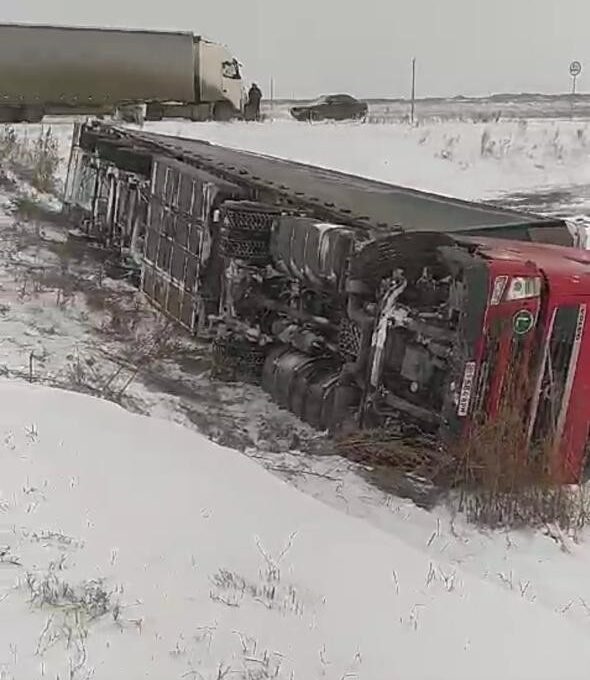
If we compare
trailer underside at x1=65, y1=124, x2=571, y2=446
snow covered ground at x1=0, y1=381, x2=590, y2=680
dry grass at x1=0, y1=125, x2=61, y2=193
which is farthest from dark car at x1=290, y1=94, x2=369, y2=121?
snow covered ground at x1=0, y1=381, x2=590, y2=680

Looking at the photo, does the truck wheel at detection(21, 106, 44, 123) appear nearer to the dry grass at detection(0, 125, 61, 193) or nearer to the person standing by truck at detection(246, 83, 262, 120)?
the person standing by truck at detection(246, 83, 262, 120)

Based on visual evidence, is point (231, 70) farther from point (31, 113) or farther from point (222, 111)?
point (31, 113)

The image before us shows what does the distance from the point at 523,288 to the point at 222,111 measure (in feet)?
80.4

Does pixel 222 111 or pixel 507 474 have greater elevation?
pixel 507 474

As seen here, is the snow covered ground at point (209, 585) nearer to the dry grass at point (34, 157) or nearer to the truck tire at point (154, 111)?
the dry grass at point (34, 157)

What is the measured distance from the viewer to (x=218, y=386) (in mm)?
7609

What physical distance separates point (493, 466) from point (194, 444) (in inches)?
54.1

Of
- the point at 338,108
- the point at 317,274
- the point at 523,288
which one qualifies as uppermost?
the point at 523,288

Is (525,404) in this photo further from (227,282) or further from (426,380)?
(227,282)

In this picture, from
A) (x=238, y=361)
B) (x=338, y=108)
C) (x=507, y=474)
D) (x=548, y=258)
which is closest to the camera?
(x=507, y=474)

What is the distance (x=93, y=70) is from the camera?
27.0 m

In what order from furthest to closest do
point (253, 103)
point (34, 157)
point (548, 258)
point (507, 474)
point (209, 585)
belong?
point (253, 103), point (34, 157), point (548, 258), point (507, 474), point (209, 585)

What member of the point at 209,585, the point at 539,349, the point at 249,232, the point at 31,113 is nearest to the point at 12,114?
the point at 31,113

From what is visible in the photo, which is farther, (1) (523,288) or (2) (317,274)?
(2) (317,274)
